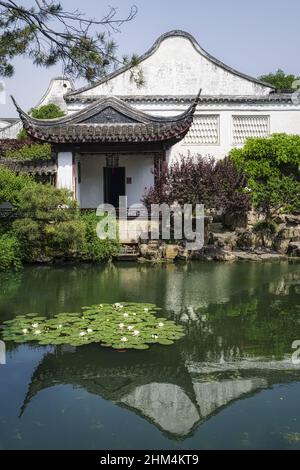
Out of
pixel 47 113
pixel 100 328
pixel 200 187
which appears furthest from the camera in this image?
pixel 47 113

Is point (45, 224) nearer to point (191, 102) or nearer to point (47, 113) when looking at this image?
point (191, 102)

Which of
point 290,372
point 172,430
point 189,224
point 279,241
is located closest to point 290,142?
point 279,241

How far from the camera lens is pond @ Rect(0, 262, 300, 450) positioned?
4660 mm

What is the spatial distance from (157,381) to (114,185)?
11631 mm

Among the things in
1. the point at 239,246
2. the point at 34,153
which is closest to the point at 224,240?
the point at 239,246

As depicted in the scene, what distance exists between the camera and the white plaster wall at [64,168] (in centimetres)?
1498

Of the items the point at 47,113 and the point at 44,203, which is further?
the point at 47,113

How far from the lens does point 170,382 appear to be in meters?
5.89

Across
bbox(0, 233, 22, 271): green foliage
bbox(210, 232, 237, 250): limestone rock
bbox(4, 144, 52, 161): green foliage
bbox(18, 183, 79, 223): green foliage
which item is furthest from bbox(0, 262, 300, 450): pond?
bbox(4, 144, 52, 161): green foliage

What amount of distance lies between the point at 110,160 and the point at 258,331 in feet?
31.2

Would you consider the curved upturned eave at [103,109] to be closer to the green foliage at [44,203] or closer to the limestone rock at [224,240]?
the green foliage at [44,203]

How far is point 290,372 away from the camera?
6.15m

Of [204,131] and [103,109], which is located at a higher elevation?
[103,109]
